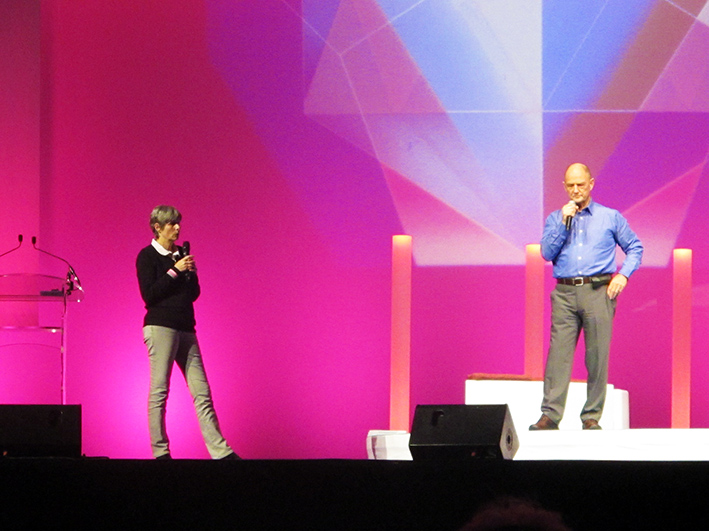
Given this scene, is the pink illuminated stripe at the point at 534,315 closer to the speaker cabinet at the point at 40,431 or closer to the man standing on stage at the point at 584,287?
the man standing on stage at the point at 584,287

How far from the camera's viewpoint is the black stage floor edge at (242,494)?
2125 millimetres

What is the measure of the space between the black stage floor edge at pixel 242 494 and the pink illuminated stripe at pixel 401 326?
311 cm

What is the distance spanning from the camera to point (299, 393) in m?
6.04

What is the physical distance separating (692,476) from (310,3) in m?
4.68

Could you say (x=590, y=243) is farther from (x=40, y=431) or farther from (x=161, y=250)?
(x=40, y=431)

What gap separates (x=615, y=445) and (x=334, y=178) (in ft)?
9.01

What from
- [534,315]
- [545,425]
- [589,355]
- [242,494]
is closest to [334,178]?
[534,315]

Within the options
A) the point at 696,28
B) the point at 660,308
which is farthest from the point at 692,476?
the point at 696,28

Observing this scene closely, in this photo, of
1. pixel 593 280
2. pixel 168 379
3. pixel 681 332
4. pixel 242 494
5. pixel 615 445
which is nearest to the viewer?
pixel 242 494

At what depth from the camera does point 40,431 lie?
9.66 ft

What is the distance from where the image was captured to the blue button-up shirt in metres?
4.53

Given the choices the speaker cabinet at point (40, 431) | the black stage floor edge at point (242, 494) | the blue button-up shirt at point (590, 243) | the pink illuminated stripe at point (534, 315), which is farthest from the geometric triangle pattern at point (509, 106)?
the black stage floor edge at point (242, 494)

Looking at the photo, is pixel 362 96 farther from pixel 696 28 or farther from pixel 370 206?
pixel 696 28

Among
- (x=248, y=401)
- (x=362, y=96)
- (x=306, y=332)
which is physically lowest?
(x=248, y=401)
